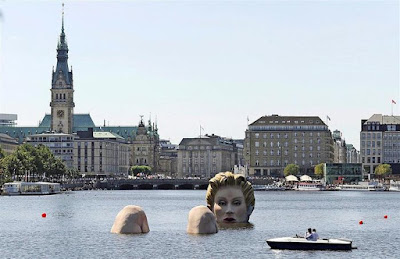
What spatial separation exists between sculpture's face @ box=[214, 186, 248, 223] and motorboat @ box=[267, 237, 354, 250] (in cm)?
1893

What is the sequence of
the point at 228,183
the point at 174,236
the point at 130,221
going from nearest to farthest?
the point at 130,221
the point at 174,236
the point at 228,183

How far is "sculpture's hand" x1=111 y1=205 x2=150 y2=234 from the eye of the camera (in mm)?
87438

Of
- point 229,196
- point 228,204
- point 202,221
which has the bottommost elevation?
point 202,221

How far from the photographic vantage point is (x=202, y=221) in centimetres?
8888

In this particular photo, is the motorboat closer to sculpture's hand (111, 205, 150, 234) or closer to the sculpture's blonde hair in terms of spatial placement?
sculpture's hand (111, 205, 150, 234)

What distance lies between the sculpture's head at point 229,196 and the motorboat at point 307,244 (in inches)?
746

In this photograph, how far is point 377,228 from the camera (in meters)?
107

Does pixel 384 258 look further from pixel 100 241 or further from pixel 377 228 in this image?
pixel 377 228

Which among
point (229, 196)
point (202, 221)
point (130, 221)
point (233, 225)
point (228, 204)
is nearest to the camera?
point (130, 221)

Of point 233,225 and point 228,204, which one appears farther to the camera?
point 233,225

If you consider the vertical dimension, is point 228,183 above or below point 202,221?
above

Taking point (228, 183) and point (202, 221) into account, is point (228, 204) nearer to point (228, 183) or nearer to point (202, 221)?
point (228, 183)

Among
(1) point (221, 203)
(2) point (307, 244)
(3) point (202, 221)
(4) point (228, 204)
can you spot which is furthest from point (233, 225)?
(2) point (307, 244)

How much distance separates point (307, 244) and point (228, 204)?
71.4ft
